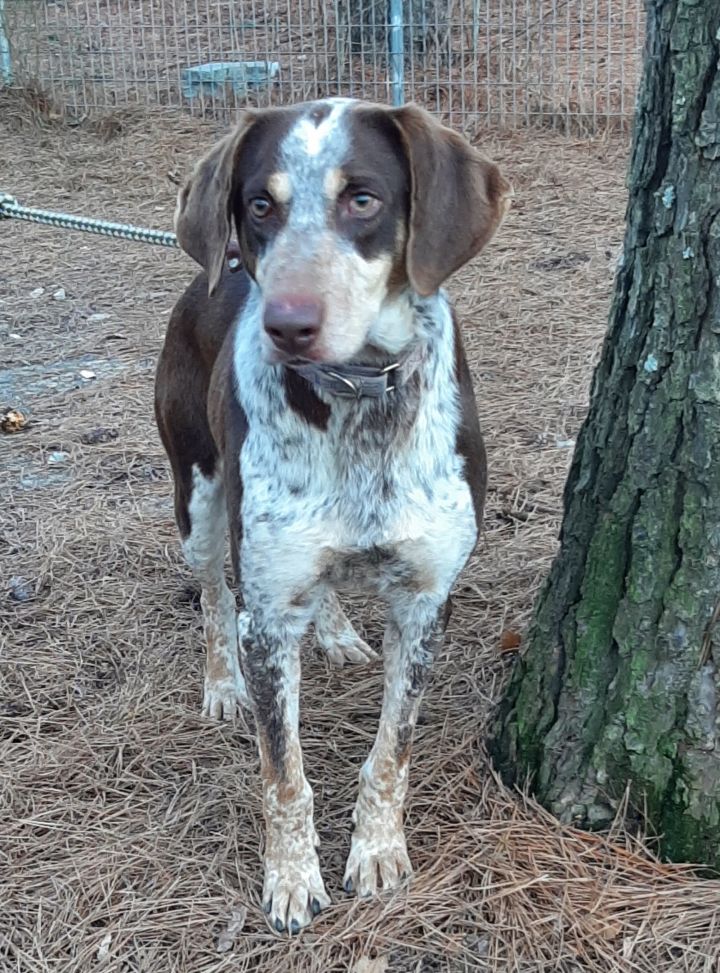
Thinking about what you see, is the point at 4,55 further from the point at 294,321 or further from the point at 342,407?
the point at 294,321

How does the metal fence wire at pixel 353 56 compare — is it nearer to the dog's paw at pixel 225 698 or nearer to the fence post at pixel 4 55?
the fence post at pixel 4 55

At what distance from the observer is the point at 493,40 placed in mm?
9844

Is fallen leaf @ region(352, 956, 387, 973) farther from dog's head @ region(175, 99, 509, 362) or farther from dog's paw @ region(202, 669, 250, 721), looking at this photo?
dog's head @ region(175, 99, 509, 362)

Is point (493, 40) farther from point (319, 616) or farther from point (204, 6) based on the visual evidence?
point (319, 616)

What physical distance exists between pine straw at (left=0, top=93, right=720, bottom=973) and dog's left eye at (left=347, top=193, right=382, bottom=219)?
141cm

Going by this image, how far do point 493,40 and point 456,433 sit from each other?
317 inches

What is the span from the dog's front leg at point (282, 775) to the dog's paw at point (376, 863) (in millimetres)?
81

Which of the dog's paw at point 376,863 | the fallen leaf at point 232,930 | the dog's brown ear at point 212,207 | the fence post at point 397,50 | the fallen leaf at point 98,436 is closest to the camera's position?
the dog's brown ear at point 212,207

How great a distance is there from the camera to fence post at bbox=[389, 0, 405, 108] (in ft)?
30.0

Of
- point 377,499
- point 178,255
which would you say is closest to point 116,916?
point 377,499

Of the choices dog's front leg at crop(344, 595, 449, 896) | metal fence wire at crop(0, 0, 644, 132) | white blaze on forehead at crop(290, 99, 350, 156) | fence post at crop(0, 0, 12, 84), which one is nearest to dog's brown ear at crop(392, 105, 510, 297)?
white blaze on forehead at crop(290, 99, 350, 156)

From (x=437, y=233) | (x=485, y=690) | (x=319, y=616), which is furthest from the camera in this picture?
(x=319, y=616)

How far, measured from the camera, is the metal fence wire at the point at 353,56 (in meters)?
9.42

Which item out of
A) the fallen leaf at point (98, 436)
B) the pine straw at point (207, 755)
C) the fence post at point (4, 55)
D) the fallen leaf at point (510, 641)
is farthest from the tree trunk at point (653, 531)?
the fence post at point (4, 55)
